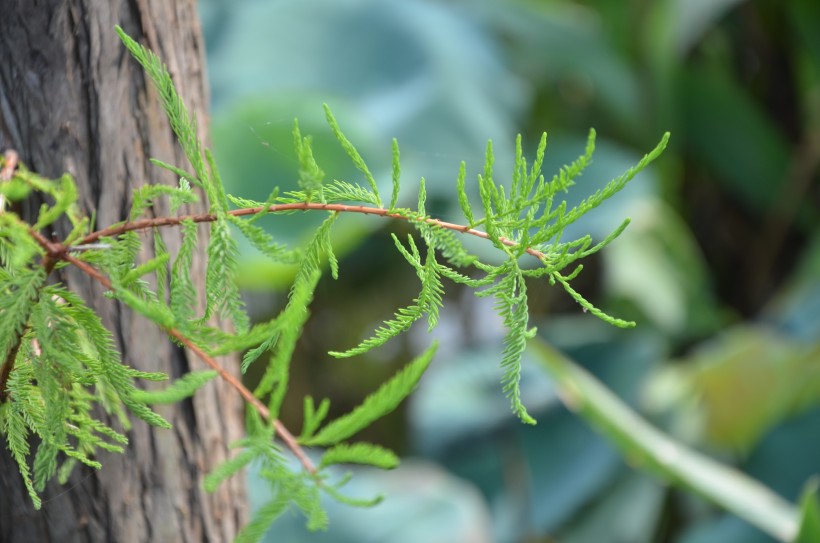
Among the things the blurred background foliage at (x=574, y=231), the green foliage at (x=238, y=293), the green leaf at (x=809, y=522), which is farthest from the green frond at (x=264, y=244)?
the blurred background foliage at (x=574, y=231)

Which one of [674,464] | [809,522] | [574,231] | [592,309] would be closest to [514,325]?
[592,309]

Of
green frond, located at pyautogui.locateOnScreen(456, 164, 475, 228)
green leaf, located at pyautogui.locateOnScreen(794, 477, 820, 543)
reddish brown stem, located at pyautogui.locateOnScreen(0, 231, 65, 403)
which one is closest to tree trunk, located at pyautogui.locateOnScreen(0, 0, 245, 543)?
reddish brown stem, located at pyautogui.locateOnScreen(0, 231, 65, 403)

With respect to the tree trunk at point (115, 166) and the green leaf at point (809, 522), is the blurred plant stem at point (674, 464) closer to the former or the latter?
the green leaf at point (809, 522)

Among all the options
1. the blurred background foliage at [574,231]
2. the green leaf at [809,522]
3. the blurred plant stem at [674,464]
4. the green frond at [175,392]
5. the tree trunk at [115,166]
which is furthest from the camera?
the blurred background foliage at [574,231]

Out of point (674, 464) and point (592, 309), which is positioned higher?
point (592, 309)

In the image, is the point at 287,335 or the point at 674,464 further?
the point at 674,464

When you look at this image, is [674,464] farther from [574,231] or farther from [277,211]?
[277,211]

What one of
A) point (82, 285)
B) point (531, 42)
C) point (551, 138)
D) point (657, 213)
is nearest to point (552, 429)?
point (657, 213)
